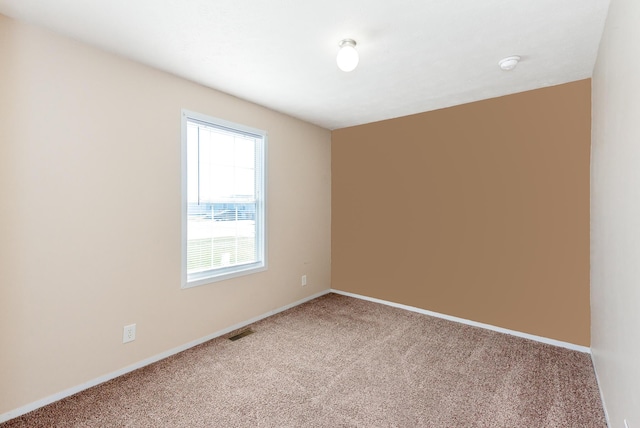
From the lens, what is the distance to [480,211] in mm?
3076

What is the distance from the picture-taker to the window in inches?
106

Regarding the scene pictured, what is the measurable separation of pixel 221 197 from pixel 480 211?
2.77 m

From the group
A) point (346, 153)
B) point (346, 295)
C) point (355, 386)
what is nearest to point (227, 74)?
point (346, 153)

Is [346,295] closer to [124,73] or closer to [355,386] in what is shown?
[355,386]

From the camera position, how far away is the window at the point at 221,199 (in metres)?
2.69

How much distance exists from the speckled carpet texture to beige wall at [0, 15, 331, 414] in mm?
260

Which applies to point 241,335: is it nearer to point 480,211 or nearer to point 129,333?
point 129,333

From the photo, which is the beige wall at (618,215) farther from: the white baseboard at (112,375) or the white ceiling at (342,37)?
the white baseboard at (112,375)

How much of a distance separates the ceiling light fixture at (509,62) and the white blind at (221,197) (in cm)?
242

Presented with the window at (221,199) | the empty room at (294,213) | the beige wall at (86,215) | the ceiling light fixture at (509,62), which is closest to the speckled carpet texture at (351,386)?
the empty room at (294,213)

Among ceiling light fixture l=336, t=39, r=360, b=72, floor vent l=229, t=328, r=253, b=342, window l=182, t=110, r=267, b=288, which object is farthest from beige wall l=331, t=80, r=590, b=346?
ceiling light fixture l=336, t=39, r=360, b=72

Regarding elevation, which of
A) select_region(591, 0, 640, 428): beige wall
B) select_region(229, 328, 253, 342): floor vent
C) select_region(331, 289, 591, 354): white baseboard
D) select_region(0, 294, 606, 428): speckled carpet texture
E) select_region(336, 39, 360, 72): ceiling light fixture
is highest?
select_region(336, 39, 360, 72): ceiling light fixture

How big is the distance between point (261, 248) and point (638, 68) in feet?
10.3

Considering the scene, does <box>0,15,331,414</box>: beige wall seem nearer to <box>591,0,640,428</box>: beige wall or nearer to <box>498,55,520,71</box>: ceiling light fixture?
<box>498,55,520,71</box>: ceiling light fixture
